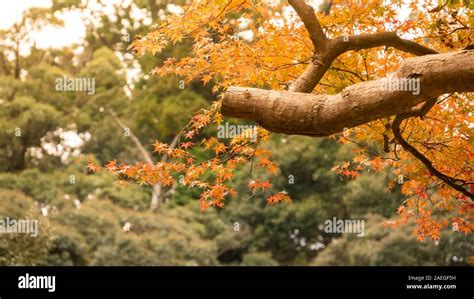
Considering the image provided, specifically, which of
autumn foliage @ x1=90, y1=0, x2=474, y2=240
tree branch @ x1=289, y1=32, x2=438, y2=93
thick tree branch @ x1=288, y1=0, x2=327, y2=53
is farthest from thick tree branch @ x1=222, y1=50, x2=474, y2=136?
autumn foliage @ x1=90, y1=0, x2=474, y2=240

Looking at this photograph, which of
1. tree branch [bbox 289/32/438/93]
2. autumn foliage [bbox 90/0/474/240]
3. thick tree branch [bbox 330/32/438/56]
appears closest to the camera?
tree branch [bbox 289/32/438/93]

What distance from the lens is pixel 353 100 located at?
3072 mm

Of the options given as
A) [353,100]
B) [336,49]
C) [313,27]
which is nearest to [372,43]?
[336,49]

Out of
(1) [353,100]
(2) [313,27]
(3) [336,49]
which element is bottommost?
(1) [353,100]

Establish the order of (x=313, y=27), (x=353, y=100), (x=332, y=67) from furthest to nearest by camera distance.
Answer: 1. (x=332, y=67)
2. (x=313, y=27)
3. (x=353, y=100)

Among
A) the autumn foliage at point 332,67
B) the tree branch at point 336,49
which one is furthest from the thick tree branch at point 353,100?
the autumn foliage at point 332,67

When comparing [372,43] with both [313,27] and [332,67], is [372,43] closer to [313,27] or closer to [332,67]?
[313,27]

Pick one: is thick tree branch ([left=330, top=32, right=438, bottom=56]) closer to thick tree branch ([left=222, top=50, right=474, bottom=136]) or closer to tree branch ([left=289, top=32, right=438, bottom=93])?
tree branch ([left=289, top=32, right=438, bottom=93])

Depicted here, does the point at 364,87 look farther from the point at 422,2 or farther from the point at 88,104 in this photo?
the point at 88,104

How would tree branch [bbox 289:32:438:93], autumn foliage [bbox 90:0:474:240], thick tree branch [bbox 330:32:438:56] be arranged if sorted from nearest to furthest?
tree branch [bbox 289:32:438:93]
thick tree branch [bbox 330:32:438:56]
autumn foliage [bbox 90:0:474:240]

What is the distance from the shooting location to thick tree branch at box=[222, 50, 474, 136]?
2938 millimetres

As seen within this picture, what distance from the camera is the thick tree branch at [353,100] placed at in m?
2.94

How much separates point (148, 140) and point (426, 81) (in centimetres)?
1555

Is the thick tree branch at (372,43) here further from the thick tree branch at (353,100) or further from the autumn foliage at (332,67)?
the autumn foliage at (332,67)
